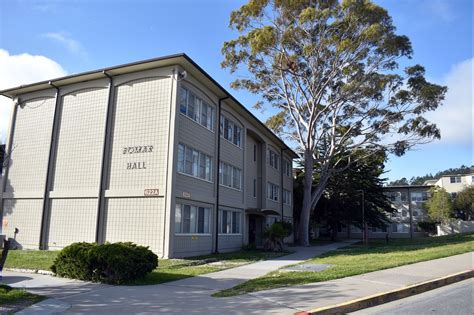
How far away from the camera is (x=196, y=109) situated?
21438mm

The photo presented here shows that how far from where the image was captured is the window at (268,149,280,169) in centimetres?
3456

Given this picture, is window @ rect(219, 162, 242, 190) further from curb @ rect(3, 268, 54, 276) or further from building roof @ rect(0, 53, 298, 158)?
curb @ rect(3, 268, 54, 276)

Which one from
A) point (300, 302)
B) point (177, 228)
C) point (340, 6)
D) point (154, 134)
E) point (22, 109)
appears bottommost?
point (300, 302)

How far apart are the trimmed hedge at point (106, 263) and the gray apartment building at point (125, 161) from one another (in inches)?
233

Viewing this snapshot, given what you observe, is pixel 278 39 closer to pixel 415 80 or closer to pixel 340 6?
pixel 340 6

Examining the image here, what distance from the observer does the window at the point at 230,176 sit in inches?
958

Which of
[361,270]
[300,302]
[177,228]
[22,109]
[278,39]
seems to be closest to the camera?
[300,302]

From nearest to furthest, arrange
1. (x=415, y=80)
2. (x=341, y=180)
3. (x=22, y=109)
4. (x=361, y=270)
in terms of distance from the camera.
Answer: (x=361, y=270)
(x=22, y=109)
(x=415, y=80)
(x=341, y=180)

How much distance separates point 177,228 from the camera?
60.8 feet

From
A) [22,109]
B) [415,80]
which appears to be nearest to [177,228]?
[22,109]

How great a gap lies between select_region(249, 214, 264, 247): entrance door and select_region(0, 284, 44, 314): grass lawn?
21118mm

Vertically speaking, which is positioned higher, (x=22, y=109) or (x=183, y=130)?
(x=22, y=109)

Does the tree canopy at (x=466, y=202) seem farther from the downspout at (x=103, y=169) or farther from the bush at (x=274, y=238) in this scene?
the downspout at (x=103, y=169)

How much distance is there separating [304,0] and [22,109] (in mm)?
18947
